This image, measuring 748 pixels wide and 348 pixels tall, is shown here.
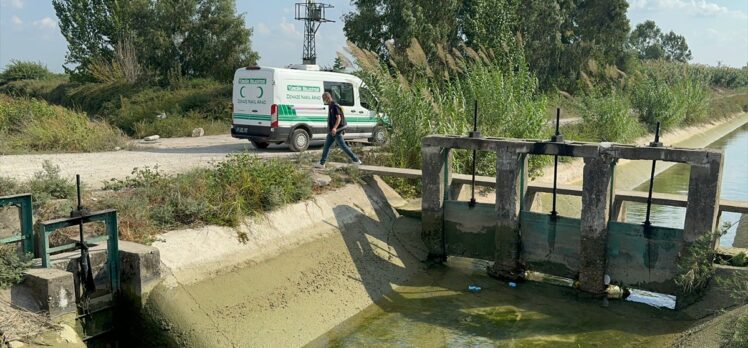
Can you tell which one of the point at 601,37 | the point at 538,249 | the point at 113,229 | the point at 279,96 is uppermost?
the point at 601,37

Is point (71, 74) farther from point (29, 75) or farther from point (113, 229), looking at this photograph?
point (113, 229)

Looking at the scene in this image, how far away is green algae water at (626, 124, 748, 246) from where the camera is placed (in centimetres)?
1427

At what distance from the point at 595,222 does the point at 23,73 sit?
45562 mm

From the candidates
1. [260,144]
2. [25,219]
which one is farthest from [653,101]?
[25,219]

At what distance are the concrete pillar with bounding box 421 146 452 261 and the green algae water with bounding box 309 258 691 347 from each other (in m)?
0.96

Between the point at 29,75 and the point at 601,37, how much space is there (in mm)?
39320

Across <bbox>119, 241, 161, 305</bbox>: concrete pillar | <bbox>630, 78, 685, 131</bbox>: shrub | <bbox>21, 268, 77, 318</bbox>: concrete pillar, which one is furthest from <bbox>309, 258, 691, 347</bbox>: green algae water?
<bbox>630, 78, 685, 131</bbox>: shrub

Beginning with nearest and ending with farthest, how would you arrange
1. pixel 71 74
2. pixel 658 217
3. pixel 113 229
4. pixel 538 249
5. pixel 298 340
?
pixel 113 229 → pixel 298 340 → pixel 538 249 → pixel 658 217 → pixel 71 74

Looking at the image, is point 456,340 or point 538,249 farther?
point 538,249

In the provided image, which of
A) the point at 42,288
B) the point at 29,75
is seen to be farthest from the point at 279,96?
the point at 29,75

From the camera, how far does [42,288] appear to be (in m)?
6.11

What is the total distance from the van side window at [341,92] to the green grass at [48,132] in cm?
585

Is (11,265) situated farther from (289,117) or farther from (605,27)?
(605,27)

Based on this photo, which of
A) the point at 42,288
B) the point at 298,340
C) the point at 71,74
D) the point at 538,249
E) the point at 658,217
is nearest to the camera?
the point at 42,288
